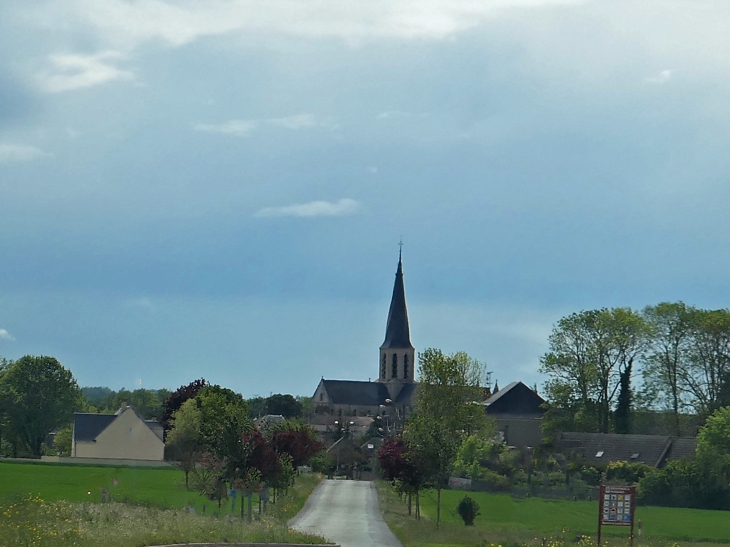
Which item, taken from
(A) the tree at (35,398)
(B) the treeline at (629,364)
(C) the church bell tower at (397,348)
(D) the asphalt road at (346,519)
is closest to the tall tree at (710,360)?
(B) the treeline at (629,364)

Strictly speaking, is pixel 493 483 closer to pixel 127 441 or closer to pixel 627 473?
pixel 627 473

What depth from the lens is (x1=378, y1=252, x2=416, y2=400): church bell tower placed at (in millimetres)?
153375

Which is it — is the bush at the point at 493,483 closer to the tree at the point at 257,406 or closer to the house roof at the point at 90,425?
the house roof at the point at 90,425

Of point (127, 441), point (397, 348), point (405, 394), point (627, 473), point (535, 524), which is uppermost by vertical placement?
point (397, 348)

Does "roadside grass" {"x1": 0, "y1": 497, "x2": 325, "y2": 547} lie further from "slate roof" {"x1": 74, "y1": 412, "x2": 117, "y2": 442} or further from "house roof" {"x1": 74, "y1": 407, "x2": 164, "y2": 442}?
"slate roof" {"x1": 74, "y1": 412, "x2": 117, "y2": 442}

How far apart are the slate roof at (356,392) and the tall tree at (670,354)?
296 feet

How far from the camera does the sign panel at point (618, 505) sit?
2928 centimetres

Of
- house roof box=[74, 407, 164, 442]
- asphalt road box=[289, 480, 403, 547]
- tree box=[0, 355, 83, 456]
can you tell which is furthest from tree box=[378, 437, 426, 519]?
tree box=[0, 355, 83, 456]

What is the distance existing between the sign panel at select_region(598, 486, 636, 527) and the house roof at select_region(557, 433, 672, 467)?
4062 centimetres

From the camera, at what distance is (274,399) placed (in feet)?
529

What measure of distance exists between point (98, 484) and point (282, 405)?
Result: 104m

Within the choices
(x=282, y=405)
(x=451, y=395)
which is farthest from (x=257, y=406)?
(x=451, y=395)

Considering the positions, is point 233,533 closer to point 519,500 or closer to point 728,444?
point 519,500

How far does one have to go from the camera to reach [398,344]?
157750mm
